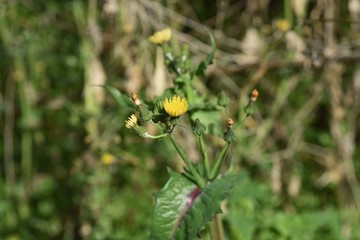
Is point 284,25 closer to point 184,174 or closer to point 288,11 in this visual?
point 288,11

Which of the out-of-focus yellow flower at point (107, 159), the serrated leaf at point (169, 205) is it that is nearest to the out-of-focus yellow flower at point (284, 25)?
the out-of-focus yellow flower at point (107, 159)

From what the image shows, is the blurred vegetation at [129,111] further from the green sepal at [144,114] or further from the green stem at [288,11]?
the green sepal at [144,114]

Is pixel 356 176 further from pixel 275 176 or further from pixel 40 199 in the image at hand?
pixel 40 199

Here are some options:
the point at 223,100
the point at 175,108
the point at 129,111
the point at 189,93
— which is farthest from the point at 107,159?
the point at 175,108

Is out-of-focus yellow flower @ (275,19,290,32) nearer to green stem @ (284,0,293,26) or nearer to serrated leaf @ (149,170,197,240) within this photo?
green stem @ (284,0,293,26)

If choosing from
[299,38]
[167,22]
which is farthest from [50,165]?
[299,38]
